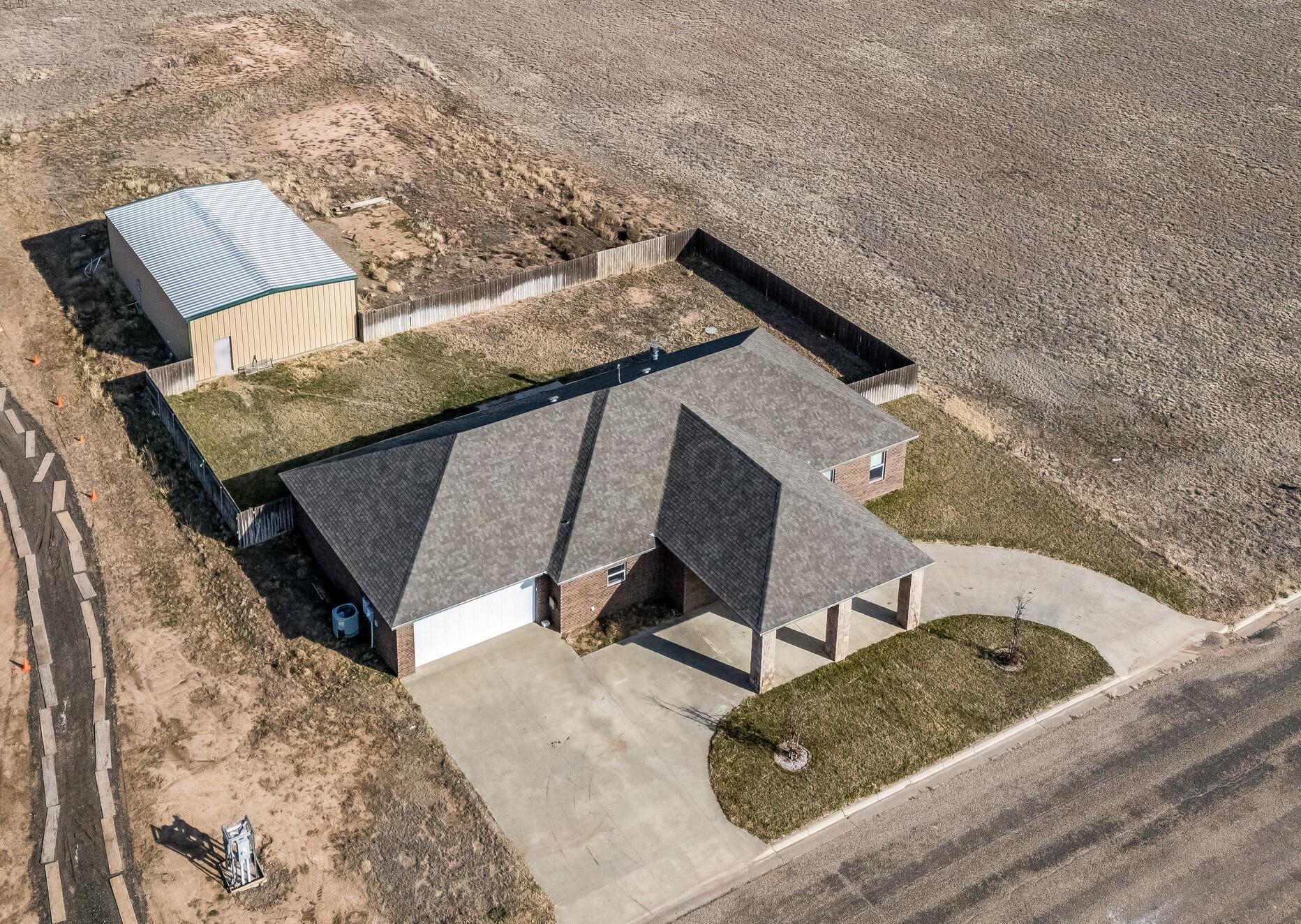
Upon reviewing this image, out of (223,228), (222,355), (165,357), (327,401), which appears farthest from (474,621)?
(223,228)

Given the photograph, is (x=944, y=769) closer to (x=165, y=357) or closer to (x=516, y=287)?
(x=516, y=287)

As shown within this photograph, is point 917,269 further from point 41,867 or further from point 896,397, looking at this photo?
point 41,867

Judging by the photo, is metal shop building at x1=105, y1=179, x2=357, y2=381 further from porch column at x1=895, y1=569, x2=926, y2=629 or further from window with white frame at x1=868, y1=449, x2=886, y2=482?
porch column at x1=895, y1=569, x2=926, y2=629

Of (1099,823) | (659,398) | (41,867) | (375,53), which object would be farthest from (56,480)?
(375,53)

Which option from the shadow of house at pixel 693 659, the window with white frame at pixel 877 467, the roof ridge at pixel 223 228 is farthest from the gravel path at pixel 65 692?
the window with white frame at pixel 877 467

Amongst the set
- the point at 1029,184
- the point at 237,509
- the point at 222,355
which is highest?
the point at 1029,184

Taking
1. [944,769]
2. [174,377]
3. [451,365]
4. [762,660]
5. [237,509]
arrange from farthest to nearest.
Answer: [451,365]
[174,377]
[237,509]
[762,660]
[944,769]

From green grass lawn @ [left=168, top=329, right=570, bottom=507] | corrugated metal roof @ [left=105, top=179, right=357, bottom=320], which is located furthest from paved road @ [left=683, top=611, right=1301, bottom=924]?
corrugated metal roof @ [left=105, top=179, right=357, bottom=320]

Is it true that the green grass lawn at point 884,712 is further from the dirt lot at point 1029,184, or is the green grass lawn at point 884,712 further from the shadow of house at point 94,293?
the shadow of house at point 94,293
